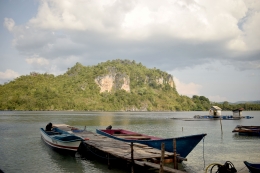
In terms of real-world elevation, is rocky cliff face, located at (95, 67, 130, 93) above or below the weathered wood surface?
above

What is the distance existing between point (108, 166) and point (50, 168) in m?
3.65

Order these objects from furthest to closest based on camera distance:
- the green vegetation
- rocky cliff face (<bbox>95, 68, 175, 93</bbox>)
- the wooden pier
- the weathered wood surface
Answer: rocky cliff face (<bbox>95, 68, 175, 93</bbox>) → the green vegetation → the weathered wood surface → the wooden pier

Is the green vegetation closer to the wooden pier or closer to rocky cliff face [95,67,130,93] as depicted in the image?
rocky cliff face [95,67,130,93]

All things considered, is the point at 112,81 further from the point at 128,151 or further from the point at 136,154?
the point at 136,154

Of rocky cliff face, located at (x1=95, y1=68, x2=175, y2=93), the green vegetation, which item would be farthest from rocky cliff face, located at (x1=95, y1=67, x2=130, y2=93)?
the green vegetation

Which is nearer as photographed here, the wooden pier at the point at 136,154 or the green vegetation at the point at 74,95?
the wooden pier at the point at 136,154

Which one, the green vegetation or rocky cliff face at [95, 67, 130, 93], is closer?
the green vegetation

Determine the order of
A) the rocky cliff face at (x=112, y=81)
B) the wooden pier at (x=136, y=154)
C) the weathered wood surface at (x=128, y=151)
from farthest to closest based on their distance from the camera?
the rocky cliff face at (x=112, y=81) < the weathered wood surface at (x=128, y=151) < the wooden pier at (x=136, y=154)

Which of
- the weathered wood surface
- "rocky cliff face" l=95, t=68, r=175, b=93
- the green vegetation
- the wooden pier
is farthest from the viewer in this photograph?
"rocky cliff face" l=95, t=68, r=175, b=93

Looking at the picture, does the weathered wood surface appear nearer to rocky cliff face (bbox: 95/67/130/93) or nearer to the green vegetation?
the green vegetation

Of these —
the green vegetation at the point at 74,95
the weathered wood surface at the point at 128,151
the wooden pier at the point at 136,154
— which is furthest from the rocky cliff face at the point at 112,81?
the weathered wood surface at the point at 128,151

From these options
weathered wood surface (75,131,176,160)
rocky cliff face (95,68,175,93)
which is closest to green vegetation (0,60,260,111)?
rocky cliff face (95,68,175,93)

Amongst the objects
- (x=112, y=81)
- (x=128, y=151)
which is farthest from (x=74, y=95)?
(x=128, y=151)

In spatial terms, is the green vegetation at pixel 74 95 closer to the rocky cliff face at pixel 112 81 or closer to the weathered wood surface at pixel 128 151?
the rocky cliff face at pixel 112 81
